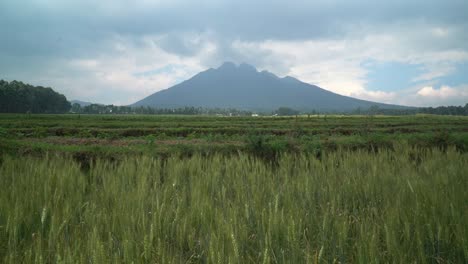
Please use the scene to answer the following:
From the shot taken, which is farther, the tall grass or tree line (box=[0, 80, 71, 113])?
tree line (box=[0, 80, 71, 113])

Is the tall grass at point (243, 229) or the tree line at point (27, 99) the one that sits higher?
the tree line at point (27, 99)

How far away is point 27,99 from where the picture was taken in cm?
6869

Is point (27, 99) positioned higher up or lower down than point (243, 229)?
higher up

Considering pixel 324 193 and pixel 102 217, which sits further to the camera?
pixel 324 193

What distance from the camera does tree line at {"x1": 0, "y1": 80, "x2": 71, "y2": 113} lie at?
6356cm

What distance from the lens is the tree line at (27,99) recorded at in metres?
63.6

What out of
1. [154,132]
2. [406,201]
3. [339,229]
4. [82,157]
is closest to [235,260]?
[339,229]

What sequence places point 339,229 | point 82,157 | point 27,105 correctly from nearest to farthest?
point 339,229 < point 82,157 < point 27,105

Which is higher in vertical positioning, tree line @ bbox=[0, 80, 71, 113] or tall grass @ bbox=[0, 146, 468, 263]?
tree line @ bbox=[0, 80, 71, 113]

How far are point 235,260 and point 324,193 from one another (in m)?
2.15

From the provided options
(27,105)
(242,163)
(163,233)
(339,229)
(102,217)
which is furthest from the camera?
(27,105)

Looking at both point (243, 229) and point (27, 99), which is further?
point (27, 99)

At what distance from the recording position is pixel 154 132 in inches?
938

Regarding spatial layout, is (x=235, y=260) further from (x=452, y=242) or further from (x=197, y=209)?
(x=452, y=242)
